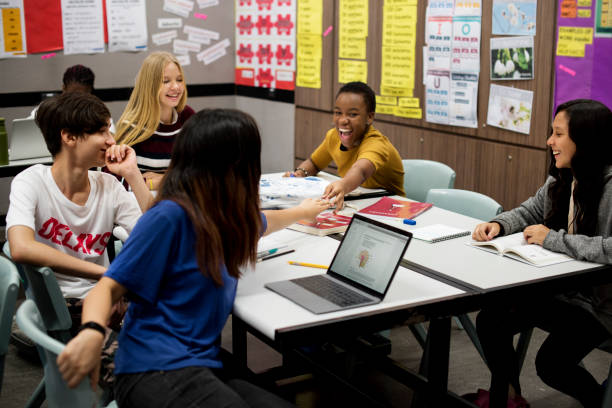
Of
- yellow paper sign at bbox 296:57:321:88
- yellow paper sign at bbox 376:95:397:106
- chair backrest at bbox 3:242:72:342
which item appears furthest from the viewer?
yellow paper sign at bbox 296:57:321:88

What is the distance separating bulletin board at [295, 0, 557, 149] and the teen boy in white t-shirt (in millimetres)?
2189

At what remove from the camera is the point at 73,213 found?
7.01 feet

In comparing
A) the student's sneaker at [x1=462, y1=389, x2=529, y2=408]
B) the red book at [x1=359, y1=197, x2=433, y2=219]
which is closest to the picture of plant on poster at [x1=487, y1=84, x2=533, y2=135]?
the red book at [x1=359, y1=197, x2=433, y2=219]

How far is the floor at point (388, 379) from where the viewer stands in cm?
263

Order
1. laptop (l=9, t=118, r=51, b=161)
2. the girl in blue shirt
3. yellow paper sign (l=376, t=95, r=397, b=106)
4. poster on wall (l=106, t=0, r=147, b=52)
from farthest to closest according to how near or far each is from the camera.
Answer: poster on wall (l=106, t=0, r=147, b=52), yellow paper sign (l=376, t=95, r=397, b=106), laptop (l=9, t=118, r=51, b=161), the girl in blue shirt

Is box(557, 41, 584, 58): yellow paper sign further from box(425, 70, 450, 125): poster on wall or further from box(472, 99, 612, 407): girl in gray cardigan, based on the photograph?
box(472, 99, 612, 407): girl in gray cardigan

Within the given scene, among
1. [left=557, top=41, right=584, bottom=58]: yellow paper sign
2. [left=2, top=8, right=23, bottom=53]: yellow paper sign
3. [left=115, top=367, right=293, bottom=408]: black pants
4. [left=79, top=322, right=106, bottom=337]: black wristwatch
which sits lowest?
[left=115, top=367, right=293, bottom=408]: black pants

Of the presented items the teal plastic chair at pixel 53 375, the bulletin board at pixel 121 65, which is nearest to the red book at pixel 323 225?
the teal plastic chair at pixel 53 375

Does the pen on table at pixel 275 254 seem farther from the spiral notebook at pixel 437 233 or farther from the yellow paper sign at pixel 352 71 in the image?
the yellow paper sign at pixel 352 71

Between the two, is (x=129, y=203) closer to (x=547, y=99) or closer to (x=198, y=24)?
(x=547, y=99)

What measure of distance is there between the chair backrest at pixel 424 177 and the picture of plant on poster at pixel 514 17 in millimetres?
842

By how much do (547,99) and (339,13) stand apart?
6.07 feet

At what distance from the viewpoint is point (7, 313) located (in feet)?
5.57

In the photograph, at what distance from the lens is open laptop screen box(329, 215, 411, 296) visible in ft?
5.80
